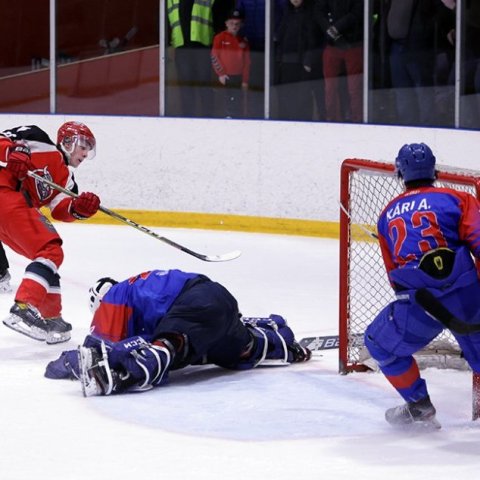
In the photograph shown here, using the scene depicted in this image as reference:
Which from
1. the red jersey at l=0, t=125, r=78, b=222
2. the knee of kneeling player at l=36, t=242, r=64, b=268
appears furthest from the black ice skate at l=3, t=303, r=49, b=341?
the red jersey at l=0, t=125, r=78, b=222

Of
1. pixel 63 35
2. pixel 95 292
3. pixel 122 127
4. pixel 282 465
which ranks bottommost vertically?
pixel 282 465

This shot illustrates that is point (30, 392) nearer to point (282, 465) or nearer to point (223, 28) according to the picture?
point (282, 465)

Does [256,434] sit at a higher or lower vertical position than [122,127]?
lower

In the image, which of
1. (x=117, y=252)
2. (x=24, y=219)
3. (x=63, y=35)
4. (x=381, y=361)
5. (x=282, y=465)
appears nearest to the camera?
(x=282, y=465)

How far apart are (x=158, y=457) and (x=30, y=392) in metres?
0.95

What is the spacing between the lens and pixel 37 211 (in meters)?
5.98

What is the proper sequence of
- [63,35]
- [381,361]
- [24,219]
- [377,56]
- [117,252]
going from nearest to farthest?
1. [381,361]
2. [24,219]
3. [117,252]
4. [377,56]
5. [63,35]

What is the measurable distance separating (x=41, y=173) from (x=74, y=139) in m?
0.19

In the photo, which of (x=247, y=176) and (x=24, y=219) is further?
(x=247, y=176)

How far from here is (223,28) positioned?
9.12 meters

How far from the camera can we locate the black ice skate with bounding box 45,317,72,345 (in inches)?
227

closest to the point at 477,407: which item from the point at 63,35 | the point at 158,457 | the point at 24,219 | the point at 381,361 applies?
the point at 381,361

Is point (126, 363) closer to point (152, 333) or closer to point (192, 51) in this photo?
point (152, 333)

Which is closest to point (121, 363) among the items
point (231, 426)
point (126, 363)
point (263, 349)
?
point (126, 363)
